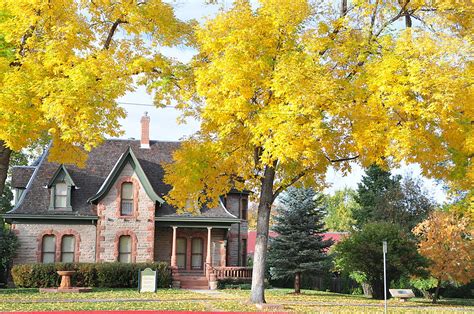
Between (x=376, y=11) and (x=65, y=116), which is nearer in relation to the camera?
(x=65, y=116)

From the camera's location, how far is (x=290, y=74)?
19344mm

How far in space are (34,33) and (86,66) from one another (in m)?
2.06

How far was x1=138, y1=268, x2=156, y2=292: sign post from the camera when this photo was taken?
29.2m

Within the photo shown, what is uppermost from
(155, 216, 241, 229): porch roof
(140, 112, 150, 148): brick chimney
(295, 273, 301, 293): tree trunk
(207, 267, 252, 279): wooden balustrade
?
(140, 112, 150, 148): brick chimney

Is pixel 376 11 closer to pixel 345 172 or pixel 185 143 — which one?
pixel 345 172

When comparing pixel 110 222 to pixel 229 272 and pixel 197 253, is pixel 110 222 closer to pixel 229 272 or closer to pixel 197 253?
Answer: pixel 197 253

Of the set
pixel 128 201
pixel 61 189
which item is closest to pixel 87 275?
pixel 128 201

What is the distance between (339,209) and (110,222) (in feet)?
211

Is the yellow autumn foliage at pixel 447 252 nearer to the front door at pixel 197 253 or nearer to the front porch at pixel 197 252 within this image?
the front porch at pixel 197 252

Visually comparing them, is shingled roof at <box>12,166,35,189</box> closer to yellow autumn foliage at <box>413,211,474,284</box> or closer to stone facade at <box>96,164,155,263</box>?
stone facade at <box>96,164,155,263</box>

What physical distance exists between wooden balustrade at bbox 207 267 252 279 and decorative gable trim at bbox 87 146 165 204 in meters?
5.21

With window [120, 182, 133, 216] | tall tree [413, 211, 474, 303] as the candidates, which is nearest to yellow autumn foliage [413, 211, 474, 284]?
tall tree [413, 211, 474, 303]

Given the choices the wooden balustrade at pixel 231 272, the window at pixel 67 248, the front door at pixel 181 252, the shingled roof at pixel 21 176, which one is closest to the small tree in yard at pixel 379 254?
the wooden balustrade at pixel 231 272

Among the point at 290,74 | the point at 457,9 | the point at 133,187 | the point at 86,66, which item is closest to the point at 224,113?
the point at 290,74
